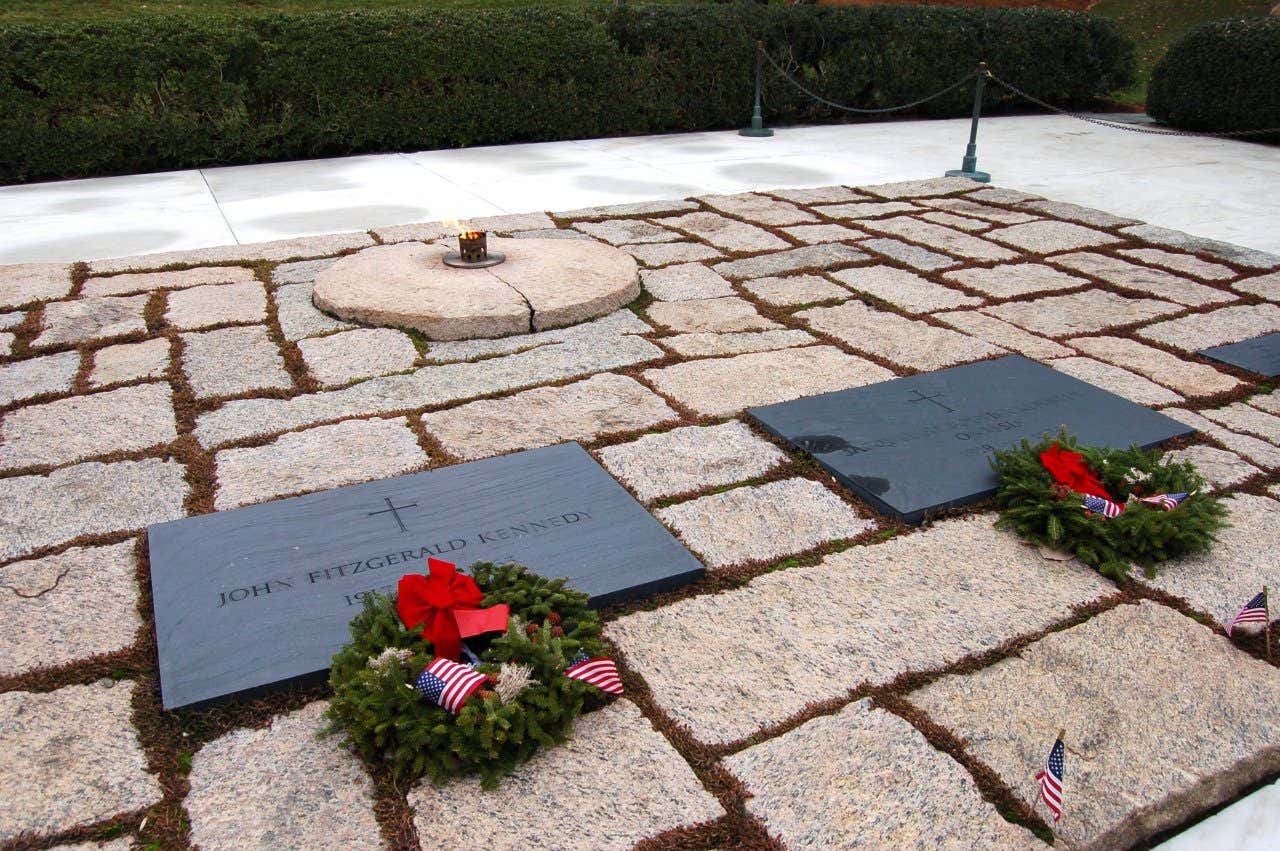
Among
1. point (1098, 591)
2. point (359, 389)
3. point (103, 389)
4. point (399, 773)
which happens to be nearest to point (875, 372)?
point (1098, 591)

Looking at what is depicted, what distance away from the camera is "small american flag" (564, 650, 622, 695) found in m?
1.92

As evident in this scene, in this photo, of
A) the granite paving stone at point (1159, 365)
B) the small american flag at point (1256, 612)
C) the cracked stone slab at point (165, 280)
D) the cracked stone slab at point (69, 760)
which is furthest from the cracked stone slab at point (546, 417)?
the cracked stone slab at point (165, 280)

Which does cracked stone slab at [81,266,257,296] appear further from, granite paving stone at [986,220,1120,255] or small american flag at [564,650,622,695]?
granite paving stone at [986,220,1120,255]

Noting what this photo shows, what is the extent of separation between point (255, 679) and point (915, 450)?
1991 millimetres

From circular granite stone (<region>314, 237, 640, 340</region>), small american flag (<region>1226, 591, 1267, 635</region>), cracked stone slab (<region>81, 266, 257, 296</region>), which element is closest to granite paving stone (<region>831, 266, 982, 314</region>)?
circular granite stone (<region>314, 237, 640, 340</region>)

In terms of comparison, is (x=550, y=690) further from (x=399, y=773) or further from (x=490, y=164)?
(x=490, y=164)

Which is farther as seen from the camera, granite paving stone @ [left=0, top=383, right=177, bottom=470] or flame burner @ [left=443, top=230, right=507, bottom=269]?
flame burner @ [left=443, top=230, right=507, bottom=269]

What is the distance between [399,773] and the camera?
1774mm

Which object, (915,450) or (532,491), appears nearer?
(532,491)

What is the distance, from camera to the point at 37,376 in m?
3.66

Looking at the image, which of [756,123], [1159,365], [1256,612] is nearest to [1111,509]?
[1256,612]

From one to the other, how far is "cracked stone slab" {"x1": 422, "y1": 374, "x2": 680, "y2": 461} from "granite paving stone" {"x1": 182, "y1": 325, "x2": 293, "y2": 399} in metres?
0.79

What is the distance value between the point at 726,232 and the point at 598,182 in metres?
1.86

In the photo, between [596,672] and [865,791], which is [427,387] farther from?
[865,791]
